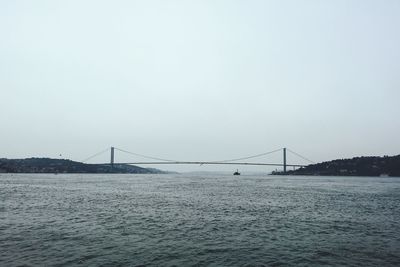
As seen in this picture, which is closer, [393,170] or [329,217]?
[329,217]

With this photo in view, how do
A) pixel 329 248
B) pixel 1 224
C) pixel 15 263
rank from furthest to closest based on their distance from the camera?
1. pixel 1 224
2. pixel 329 248
3. pixel 15 263

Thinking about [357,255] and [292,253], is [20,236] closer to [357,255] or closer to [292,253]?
Answer: [292,253]

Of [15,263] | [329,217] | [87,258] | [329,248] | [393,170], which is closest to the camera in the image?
[15,263]

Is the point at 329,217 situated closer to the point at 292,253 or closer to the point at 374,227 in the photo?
the point at 374,227

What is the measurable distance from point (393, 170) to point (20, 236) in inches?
7939

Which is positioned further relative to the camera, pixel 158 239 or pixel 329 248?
pixel 158 239

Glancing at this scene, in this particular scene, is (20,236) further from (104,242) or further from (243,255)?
(243,255)

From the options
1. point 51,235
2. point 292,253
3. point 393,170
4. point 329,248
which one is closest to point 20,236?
point 51,235

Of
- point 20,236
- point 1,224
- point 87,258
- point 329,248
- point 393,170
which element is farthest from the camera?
point 393,170

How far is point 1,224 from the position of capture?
22.4 metres

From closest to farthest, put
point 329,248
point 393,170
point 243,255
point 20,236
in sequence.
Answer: point 243,255
point 329,248
point 20,236
point 393,170

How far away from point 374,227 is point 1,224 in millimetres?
26295

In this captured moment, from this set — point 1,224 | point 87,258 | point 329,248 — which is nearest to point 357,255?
point 329,248

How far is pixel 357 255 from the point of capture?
16016 mm
